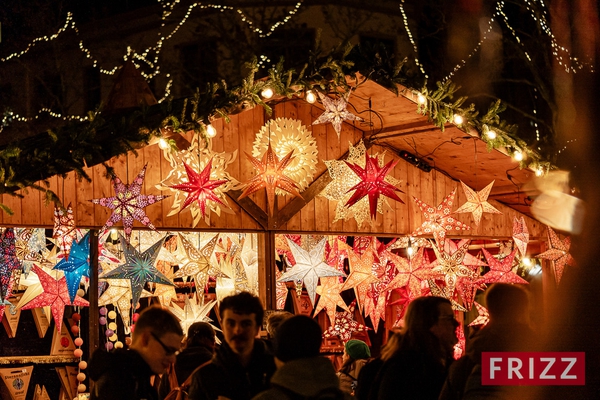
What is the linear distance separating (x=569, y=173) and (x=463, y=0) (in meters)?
26.3

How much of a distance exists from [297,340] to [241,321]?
1.04 meters

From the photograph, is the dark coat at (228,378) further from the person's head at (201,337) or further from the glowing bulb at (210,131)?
the glowing bulb at (210,131)

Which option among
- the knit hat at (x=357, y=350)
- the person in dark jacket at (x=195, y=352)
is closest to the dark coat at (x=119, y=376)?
the person in dark jacket at (x=195, y=352)

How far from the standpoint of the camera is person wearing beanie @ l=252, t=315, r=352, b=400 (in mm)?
3939

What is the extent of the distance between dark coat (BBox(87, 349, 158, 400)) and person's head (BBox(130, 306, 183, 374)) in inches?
2.4

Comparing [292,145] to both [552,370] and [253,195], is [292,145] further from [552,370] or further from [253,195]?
[552,370]

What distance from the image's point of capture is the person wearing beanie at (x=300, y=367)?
12.9ft

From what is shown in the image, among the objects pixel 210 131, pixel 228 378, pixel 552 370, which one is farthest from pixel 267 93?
pixel 552 370

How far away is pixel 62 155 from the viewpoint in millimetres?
7117

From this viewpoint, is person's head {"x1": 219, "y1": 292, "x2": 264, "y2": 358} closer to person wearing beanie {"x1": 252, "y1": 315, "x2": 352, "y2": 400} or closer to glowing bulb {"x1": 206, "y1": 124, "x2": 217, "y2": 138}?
person wearing beanie {"x1": 252, "y1": 315, "x2": 352, "y2": 400}

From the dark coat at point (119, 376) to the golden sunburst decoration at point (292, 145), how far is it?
15.7ft

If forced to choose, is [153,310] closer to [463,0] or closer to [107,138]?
[107,138]

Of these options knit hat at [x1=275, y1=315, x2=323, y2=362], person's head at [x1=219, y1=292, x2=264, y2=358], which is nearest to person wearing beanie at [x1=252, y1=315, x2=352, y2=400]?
knit hat at [x1=275, y1=315, x2=323, y2=362]

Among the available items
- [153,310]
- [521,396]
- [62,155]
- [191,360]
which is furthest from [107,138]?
[521,396]
